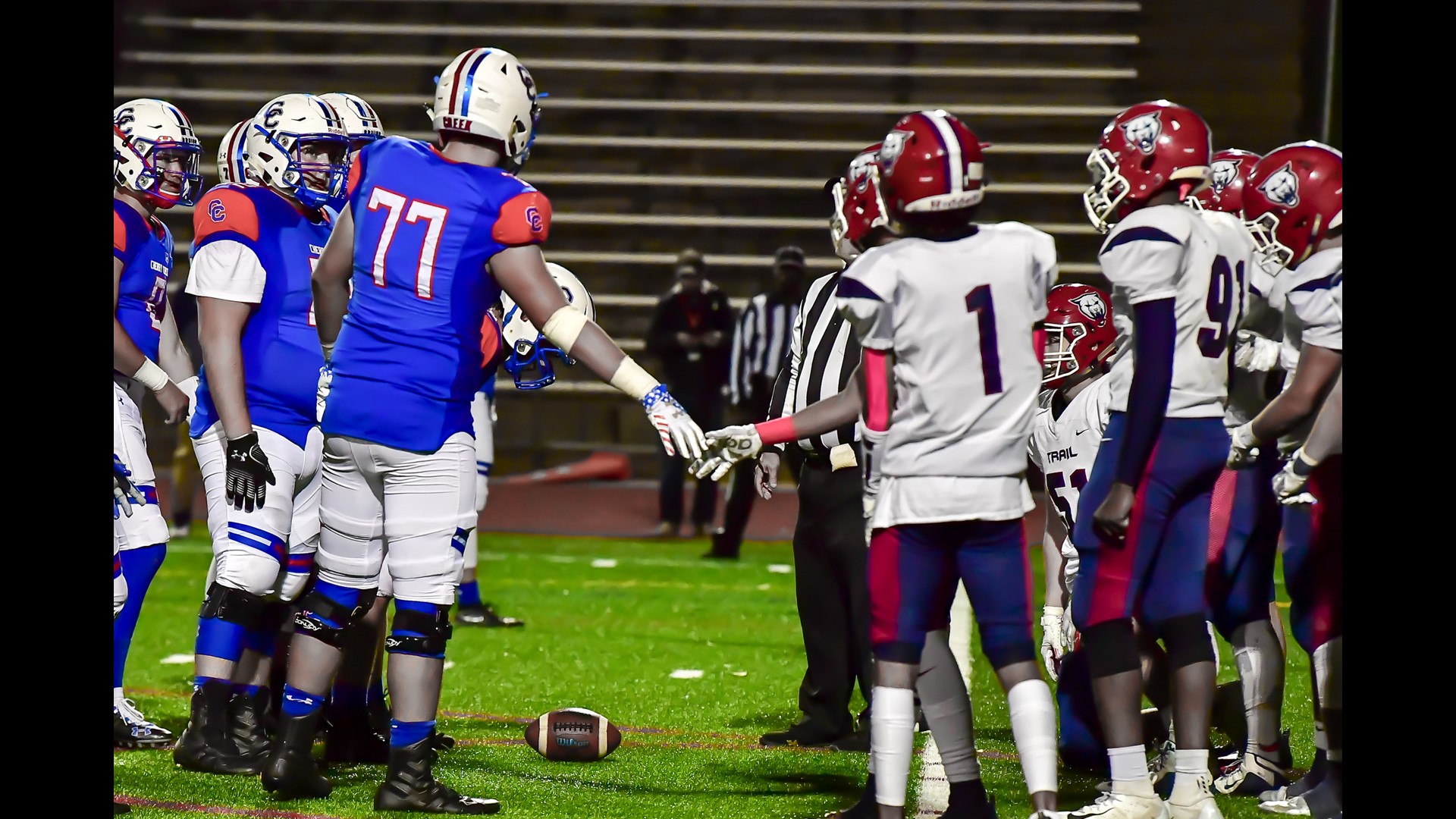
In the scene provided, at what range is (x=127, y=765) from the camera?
187 inches

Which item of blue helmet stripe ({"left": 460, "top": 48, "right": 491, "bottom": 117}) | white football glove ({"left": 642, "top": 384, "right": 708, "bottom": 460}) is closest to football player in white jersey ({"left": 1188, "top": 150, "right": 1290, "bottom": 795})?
white football glove ({"left": 642, "top": 384, "right": 708, "bottom": 460})

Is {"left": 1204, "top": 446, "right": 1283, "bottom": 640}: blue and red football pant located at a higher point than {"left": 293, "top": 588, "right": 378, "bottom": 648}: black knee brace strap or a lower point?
higher

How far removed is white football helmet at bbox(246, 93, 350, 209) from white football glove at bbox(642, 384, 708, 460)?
57.4 inches

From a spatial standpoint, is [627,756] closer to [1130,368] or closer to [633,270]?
[1130,368]

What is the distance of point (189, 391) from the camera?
209 inches

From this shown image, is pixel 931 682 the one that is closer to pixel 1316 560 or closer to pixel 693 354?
pixel 1316 560

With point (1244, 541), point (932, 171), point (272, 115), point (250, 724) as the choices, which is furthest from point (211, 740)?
point (1244, 541)

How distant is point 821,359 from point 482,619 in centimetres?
322

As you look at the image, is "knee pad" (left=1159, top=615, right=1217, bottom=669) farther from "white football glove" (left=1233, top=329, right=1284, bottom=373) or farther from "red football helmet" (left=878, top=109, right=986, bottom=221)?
"red football helmet" (left=878, top=109, right=986, bottom=221)

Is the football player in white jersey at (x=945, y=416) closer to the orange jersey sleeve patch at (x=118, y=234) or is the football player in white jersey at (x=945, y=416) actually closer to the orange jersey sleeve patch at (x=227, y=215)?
the orange jersey sleeve patch at (x=227, y=215)

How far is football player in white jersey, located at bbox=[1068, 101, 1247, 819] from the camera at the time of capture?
3.74m

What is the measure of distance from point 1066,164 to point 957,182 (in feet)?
39.9
